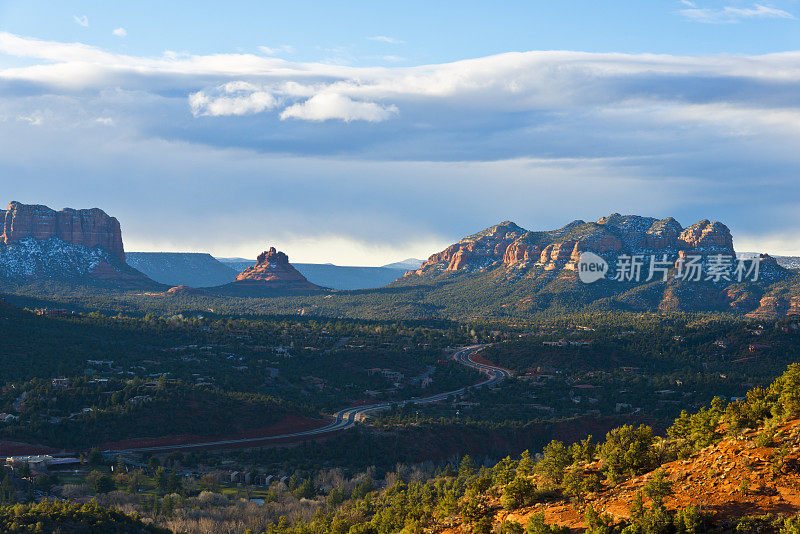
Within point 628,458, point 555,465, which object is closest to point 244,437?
point 555,465

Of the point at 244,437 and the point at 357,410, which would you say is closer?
the point at 244,437

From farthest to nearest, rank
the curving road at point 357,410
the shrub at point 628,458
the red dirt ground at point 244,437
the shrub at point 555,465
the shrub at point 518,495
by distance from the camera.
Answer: the curving road at point 357,410 → the red dirt ground at point 244,437 → the shrub at point 555,465 → the shrub at point 518,495 → the shrub at point 628,458

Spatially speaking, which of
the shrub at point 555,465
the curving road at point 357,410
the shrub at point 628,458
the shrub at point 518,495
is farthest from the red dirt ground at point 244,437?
the shrub at point 628,458

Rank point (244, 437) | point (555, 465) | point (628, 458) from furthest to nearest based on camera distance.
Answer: point (244, 437) < point (555, 465) < point (628, 458)

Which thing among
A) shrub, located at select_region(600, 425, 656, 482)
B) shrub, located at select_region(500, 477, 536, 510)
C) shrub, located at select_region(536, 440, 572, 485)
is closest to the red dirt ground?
shrub, located at select_region(536, 440, 572, 485)

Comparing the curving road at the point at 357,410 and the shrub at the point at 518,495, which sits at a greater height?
the shrub at the point at 518,495

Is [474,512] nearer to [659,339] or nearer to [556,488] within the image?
[556,488]

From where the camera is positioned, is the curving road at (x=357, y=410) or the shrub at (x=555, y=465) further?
the curving road at (x=357, y=410)

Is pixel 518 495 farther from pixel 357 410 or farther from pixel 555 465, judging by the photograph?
pixel 357 410

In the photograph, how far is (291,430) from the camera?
120 meters

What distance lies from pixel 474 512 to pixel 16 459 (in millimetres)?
67868

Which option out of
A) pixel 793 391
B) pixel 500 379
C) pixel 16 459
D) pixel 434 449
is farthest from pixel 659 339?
pixel 793 391

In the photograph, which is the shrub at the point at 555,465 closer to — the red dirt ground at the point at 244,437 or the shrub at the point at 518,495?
the shrub at the point at 518,495

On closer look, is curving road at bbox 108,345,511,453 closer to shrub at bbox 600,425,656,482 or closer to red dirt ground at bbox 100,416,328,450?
red dirt ground at bbox 100,416,328,450
